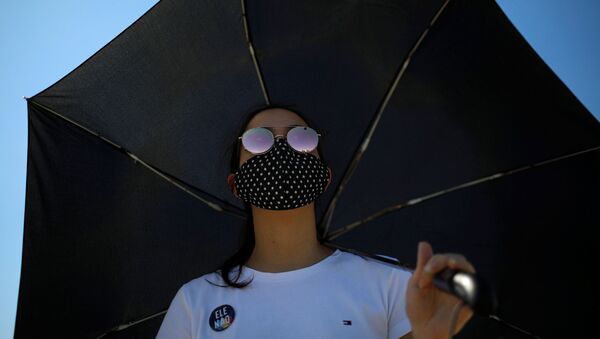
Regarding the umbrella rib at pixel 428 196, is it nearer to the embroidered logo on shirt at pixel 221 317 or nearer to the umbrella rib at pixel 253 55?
the umbrella rib at pixel 253 55

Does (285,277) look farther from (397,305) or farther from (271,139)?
(271,139)

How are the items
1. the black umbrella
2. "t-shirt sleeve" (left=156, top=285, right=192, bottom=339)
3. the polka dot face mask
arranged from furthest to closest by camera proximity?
the black umbrella → the polka dot face mask → "t-shirt sleeve" (left=156, top=285, right=192, bottom=339)

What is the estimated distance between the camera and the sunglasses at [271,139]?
3.55 meters

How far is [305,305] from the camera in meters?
3.09

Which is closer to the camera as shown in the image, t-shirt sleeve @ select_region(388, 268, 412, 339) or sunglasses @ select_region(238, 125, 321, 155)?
t-shirt sleeve @ select_region(388, 268, 412, 339)

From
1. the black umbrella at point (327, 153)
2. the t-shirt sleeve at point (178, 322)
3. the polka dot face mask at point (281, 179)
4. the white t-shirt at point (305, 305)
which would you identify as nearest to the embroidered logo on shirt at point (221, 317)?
the white t-shirt at point (305, 305)

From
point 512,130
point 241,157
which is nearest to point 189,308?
point 241,157

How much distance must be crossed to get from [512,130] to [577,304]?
1368mm

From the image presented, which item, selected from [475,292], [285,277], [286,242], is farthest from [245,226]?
[475,292]

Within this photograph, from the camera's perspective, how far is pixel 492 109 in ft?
13.5

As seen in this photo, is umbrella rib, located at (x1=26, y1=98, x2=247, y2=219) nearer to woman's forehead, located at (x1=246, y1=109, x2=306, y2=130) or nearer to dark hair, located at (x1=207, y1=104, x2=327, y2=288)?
dark hair, located at (x1=207, y1=104, x2=327, y2=288)

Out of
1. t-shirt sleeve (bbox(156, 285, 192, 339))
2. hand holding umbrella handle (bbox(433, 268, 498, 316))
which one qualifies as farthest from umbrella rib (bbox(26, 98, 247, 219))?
hand holding umbrella handle (bbox(433, 268, 498, 316))

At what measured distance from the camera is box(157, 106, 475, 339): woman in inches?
120

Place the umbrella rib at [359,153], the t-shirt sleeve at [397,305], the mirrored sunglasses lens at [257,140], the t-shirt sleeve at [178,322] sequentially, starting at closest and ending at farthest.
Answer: the t-shirt sleeve at [397,305] < the t-shirt sleeve at [178,322] < the mirrored sunglasses lens at [257,140] < the umbrella rib at [359,153]
